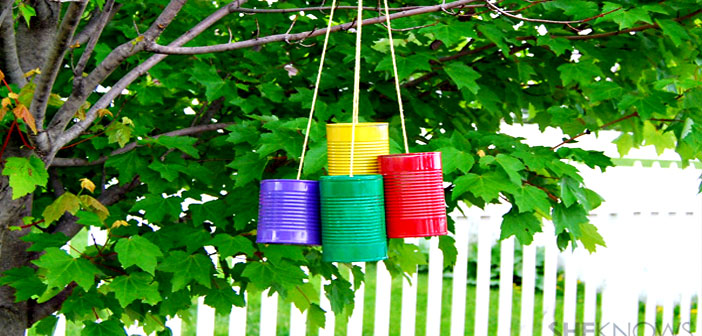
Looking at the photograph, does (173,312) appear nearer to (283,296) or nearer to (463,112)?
(283,296)

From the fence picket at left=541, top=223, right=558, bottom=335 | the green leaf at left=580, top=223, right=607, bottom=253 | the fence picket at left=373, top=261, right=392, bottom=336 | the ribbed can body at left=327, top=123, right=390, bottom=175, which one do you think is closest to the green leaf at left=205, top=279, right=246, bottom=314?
the ribbed can body at left=327, top=123, right=390, bottom=175

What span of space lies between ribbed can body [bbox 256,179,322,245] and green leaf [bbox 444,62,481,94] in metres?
0.80

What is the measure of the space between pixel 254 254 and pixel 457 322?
6.95 ft

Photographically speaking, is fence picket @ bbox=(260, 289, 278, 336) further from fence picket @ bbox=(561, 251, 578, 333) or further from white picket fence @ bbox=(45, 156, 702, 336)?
fence picket @ bbox=(561, 251, 578, 333)

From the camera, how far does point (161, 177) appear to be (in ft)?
7.80

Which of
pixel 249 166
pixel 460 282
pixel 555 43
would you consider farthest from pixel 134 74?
pixel 460 282

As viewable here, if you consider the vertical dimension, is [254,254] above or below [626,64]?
below

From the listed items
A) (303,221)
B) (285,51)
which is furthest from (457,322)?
(303,221)

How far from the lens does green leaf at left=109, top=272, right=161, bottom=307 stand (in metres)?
2.14

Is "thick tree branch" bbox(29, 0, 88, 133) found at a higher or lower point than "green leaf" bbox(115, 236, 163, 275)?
higher

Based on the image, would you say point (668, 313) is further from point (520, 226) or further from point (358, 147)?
point (358, 147)

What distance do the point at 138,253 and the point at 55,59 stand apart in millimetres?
544

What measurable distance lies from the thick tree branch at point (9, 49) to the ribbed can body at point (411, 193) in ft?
3.41

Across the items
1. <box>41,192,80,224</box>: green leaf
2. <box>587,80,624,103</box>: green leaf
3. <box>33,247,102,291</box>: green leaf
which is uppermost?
<box>587,80,624,103</box>: green leaf
